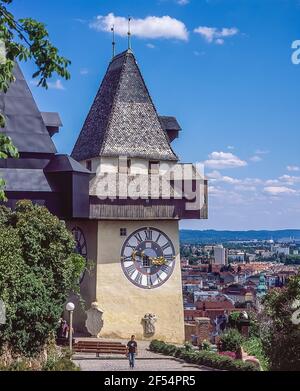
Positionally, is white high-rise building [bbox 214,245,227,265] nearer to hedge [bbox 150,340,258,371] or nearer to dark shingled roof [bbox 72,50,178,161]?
dark shingled roof [bbox 72,50,178,161]

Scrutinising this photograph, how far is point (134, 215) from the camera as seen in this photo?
1633 cm

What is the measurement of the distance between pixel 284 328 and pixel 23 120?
7.34 meters

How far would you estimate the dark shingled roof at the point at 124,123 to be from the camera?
17000 mm

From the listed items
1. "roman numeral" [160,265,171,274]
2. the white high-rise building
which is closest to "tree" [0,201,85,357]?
"roman numeral" [160,265,171,274]

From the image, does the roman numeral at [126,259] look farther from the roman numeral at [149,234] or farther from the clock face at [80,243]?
the clock face at [80,243]

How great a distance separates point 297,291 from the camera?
36.7 feet

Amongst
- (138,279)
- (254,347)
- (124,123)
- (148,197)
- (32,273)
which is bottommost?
(254,347)

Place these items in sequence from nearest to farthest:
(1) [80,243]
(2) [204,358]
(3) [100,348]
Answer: (2) [204,358], (3) [100,348], (1) [80,243]

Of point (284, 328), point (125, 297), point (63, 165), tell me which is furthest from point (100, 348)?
point (284, 328)

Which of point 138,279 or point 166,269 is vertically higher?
point 166,269

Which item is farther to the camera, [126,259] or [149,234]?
[149,234]

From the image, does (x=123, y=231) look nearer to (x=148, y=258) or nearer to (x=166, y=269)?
(x=148, y=258)

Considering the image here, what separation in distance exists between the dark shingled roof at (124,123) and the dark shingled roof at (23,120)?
67.0 inches
